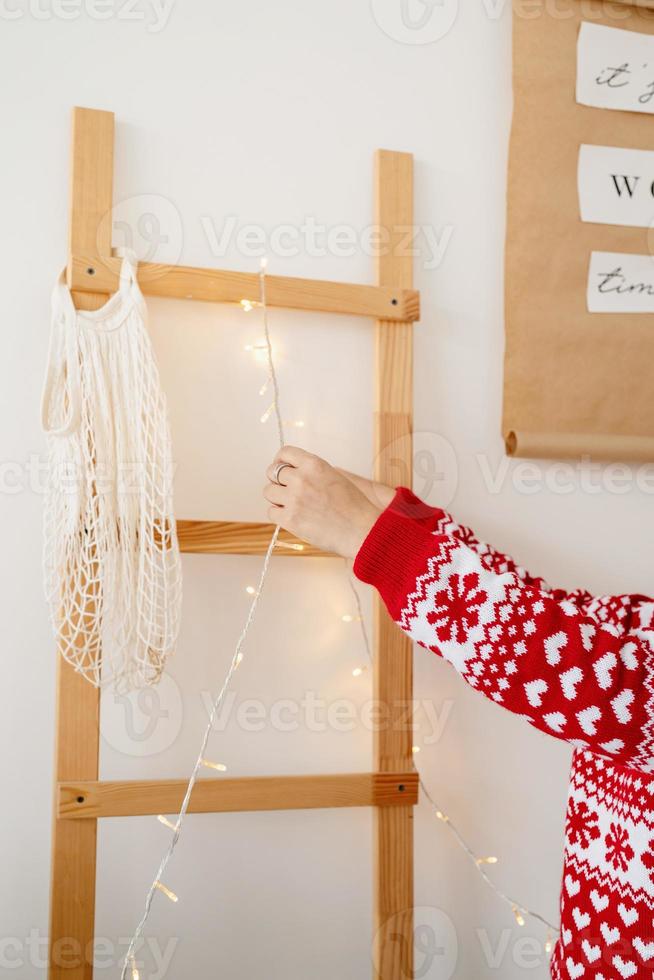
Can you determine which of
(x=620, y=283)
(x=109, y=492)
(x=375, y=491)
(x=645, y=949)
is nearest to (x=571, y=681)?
(x=645, y=949)

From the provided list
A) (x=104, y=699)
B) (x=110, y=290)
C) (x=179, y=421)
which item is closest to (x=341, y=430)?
(x=179, y=421)

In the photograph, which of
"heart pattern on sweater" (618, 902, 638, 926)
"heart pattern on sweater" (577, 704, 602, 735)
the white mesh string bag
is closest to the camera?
"heart pattern on sweater" (577, 704, 602, 735)

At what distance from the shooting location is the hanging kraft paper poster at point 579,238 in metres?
1.34

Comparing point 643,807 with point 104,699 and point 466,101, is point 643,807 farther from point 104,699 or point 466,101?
point 466,101

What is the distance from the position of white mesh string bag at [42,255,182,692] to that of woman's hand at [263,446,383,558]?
19 cm

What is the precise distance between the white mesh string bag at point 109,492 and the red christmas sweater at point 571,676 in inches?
12.8

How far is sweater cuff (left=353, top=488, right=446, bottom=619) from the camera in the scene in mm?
841

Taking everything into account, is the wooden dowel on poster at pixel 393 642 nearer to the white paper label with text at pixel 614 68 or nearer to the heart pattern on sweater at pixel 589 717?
the white paper label with text at pixel 614 68

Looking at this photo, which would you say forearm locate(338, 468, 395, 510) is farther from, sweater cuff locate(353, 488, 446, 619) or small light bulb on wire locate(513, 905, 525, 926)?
small light bulb on wire locate(513, 905, 525, 926)

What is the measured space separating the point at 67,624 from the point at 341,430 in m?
0.43

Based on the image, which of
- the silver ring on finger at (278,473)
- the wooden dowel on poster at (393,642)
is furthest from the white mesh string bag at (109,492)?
the wooden dowel on poster at (393,642)

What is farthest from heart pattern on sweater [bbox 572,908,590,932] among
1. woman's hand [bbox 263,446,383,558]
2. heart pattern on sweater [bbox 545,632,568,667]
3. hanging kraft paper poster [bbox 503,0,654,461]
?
hanging kraft paper poster [bbox 503,0,654,461]

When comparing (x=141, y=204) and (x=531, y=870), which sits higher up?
(x=141, y=204)

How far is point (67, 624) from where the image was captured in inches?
43.9
